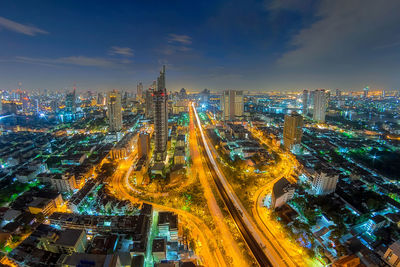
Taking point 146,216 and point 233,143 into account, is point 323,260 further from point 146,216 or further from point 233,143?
point 233,143

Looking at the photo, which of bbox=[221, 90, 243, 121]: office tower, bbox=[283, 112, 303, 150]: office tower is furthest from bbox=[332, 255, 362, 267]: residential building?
bbox=[221, 90, 243, 121]: office tower

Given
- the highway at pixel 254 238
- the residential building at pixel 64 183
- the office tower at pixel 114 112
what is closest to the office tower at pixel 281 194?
the highway at pixel 254 238

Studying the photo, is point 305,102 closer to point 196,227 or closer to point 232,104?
point 232,104

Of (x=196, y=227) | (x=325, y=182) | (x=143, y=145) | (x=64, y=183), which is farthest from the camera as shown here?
(x=143, y=145)

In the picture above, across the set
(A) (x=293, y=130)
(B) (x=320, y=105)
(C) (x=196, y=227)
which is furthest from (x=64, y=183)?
(B) (x=320, y=105)

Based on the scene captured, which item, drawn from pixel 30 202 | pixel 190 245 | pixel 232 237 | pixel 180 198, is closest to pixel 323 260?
pixel 232 237
